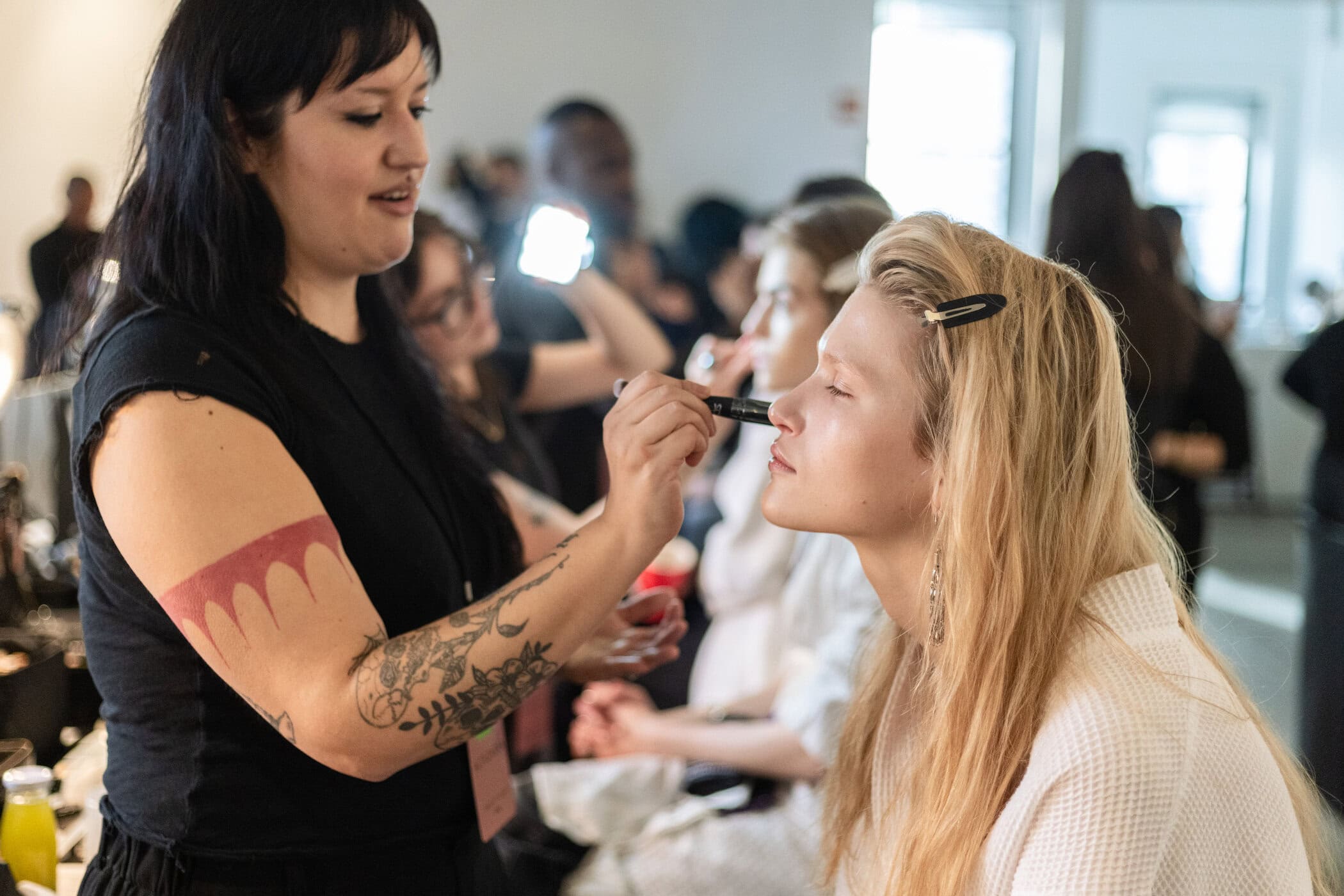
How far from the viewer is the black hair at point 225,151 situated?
0.97 m

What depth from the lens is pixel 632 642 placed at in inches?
53.4

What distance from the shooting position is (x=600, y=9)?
5270 mm

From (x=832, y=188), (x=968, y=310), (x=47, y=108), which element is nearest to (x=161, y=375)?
(x=968, y=310)

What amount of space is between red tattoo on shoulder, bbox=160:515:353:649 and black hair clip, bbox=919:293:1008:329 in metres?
0.55

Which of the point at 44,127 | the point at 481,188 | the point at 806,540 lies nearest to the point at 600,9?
the point at 481,188

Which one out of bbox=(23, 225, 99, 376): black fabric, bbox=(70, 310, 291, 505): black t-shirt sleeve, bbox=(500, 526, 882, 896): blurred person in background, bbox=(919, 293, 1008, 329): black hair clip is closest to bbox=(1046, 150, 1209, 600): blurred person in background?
bbox=(500, 526, 882, 896): blurred person in background

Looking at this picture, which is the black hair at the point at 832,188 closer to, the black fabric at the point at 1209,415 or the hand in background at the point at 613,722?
the black fabric at the point at 1209,415

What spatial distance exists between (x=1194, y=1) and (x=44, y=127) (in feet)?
24.6

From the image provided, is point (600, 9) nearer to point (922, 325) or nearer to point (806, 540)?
point (806, 540)

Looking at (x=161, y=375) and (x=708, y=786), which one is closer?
(x=161, y=375)

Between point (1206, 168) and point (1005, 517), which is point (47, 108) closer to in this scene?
point (1005, 517)

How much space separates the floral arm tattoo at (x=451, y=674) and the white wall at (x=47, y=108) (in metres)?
4.12

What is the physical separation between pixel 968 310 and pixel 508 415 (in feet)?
5.12

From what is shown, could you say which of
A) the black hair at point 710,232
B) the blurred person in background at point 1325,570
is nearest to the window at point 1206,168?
the black hair at point 710,232
